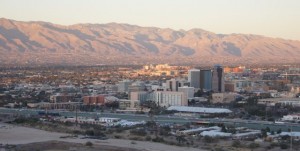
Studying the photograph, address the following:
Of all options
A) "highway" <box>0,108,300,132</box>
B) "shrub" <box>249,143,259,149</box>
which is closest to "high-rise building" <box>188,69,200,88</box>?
"highway" <box>0,108,300,132</box>

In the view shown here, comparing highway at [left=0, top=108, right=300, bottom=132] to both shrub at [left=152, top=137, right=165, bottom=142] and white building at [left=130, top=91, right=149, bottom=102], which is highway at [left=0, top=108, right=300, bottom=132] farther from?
white building at [left=130, top=91, right=149, bottom=102]

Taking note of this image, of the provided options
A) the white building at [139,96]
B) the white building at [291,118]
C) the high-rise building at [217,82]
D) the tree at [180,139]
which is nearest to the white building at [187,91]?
the white building at [139,96]

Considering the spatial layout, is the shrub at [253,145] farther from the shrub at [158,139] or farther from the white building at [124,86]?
the white building at [124,86]

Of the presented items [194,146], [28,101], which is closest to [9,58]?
[28,101]

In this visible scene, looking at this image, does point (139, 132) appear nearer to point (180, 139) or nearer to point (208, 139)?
point (180, 139)

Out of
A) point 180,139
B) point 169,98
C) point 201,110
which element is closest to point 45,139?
point 180,139
